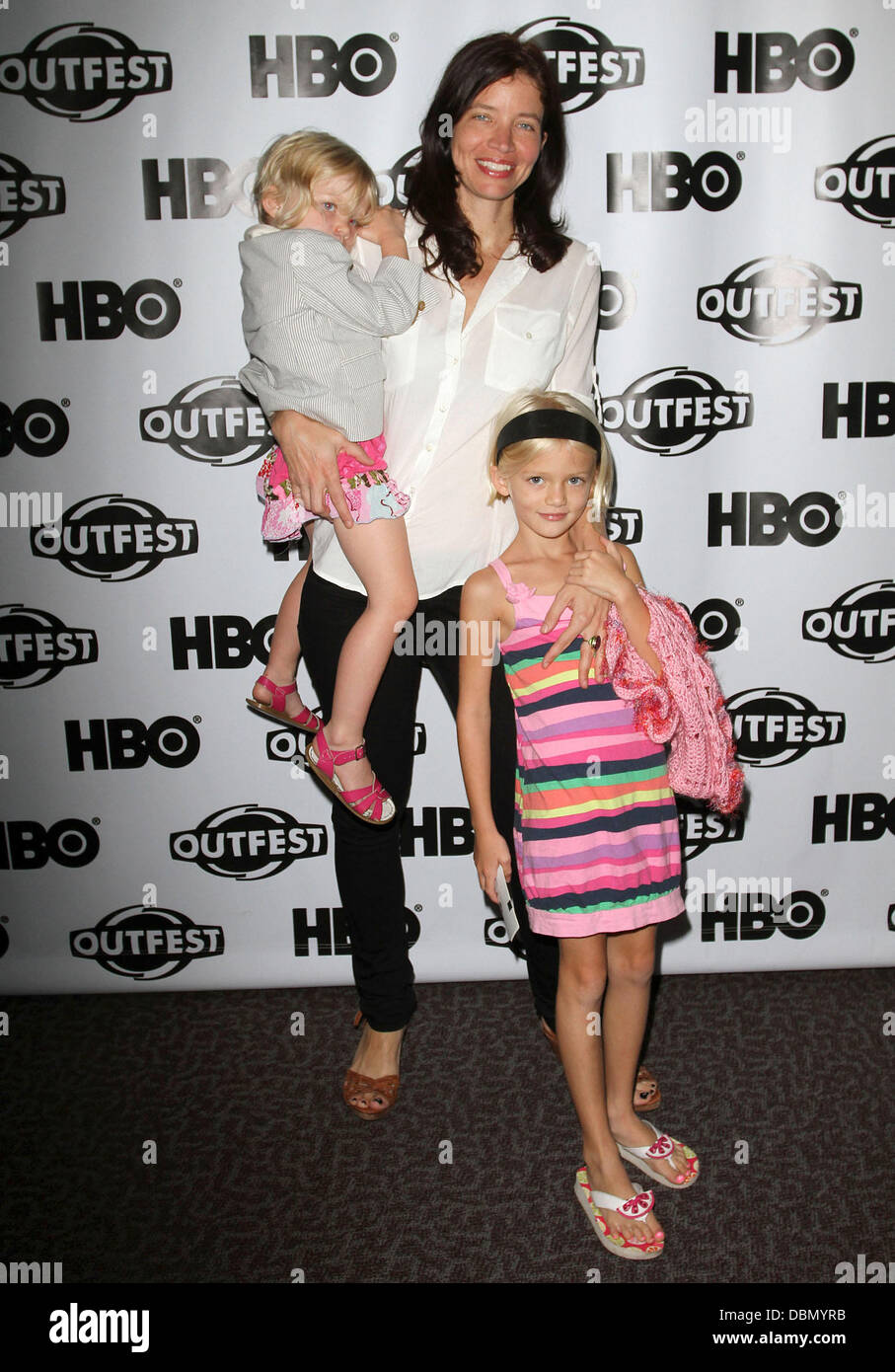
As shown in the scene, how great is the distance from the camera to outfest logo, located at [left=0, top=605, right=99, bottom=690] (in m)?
2.56

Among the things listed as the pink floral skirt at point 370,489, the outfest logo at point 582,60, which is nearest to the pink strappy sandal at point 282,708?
the pink floral skirt at point 370,489

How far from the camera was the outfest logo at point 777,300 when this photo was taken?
94.1 inches

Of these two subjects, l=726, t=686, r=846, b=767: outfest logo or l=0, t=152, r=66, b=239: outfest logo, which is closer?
l=0, t=152, r=66, b=239: outfest logo

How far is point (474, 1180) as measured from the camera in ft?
6.79

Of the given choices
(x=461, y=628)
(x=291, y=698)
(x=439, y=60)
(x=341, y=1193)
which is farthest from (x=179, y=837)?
(x=439, y=60)

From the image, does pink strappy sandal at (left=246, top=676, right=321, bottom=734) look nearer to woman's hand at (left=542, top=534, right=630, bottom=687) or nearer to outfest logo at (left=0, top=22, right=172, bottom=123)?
woman's hand at (left=542, top=534, right=630, bottom=687)

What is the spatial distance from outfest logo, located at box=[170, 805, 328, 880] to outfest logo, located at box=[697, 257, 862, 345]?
1.61 meters

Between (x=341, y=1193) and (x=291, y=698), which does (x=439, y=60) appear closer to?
(x=291, y=698)

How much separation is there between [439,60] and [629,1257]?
8.05ft

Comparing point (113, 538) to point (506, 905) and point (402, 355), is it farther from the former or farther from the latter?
point (506, 905)

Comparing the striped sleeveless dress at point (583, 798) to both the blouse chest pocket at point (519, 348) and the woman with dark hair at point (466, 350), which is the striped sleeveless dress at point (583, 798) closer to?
the woman with dark hair at point (466, 350)

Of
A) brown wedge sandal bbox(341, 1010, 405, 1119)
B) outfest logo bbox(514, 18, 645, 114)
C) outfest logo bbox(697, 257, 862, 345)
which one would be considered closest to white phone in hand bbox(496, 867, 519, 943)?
brown wedge sandal bbox(341, 1010, 405, 1119)

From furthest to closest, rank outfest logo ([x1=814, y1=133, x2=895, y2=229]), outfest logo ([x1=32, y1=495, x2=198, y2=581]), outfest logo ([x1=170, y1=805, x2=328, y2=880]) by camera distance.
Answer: outfest logo ([x1=170, y1=805, x2=328, y2=880]) → outfest logo ([x1=32, y1=495, x2=198, y2=581]) → outfest logo ([x1=814, y1=133, x2=895, y2=229])

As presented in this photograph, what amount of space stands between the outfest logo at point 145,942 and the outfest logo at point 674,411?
1.68m
